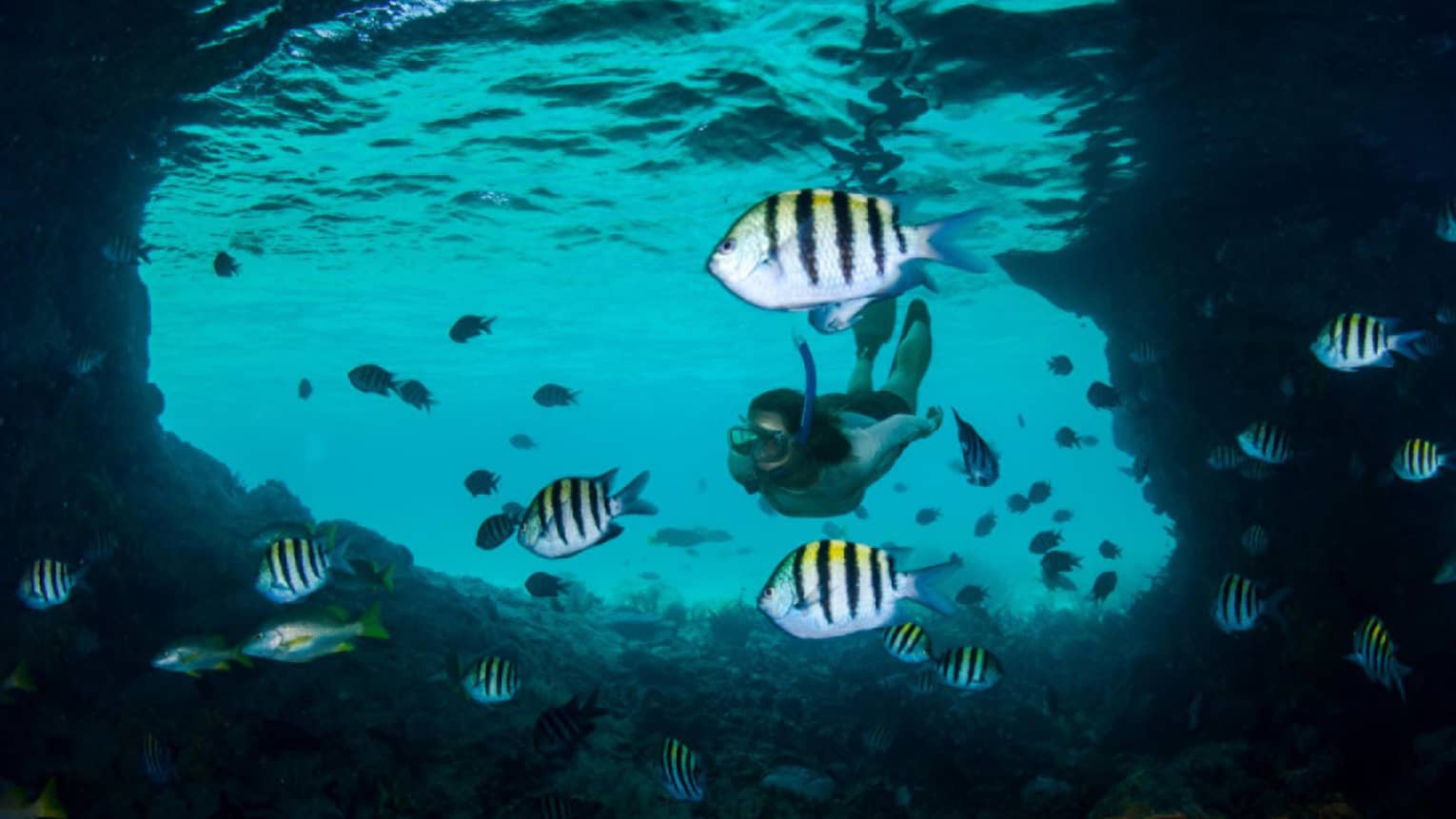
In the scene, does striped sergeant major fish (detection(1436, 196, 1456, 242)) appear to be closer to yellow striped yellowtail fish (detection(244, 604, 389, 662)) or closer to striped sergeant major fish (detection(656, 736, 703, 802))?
striped sergeant major fish (detection(656, 736, 703, 802))

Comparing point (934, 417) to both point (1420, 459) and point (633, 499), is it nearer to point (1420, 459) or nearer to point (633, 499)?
point (633, 499)

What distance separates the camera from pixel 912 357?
5840 mm

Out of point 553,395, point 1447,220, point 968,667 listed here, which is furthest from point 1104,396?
point 553,395

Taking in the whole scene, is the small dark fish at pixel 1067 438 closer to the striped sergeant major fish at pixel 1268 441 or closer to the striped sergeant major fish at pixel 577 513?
the striped sergeant major fish at pixel 1268 441

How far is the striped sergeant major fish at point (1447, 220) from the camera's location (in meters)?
7.57

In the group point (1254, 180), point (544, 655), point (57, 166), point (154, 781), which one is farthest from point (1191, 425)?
point (57, 166)

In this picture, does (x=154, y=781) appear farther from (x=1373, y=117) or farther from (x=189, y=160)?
(x=1373, y=117)

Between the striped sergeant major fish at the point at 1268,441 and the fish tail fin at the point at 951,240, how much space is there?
6.53 meters

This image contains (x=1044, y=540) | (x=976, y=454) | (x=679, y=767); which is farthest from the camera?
(x=1044, y=540)

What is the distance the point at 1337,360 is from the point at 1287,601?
570 cm

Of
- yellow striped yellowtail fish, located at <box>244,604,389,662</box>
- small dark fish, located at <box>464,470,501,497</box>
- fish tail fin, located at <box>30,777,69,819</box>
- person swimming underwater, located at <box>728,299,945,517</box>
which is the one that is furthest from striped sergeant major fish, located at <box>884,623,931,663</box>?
fish tail fin, located at <box>30,777,69,819</box>

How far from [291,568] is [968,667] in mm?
5561

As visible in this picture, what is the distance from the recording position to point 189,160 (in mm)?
16469

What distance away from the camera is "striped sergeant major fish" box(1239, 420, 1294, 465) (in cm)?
731
